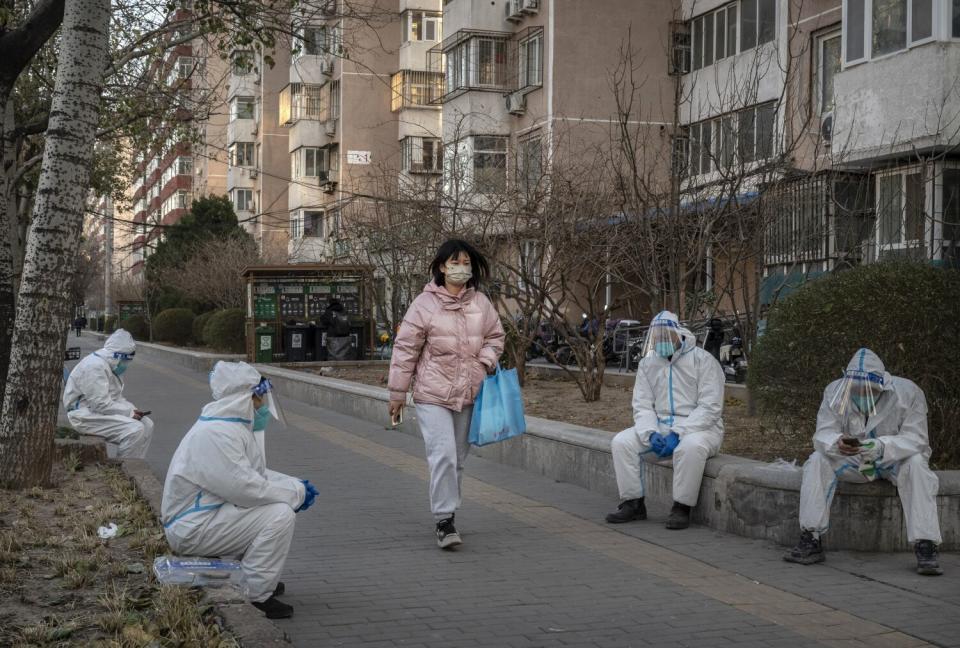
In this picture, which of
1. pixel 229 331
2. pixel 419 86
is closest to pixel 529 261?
pixel 229 331

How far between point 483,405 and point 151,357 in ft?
115

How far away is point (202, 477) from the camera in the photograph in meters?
5.45

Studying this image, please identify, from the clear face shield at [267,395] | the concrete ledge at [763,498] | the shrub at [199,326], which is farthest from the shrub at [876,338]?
the shrub at [199,326]

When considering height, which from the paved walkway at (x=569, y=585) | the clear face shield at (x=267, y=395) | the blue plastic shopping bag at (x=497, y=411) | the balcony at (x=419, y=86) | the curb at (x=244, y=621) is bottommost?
the paved walkway at (x=569, y=585)

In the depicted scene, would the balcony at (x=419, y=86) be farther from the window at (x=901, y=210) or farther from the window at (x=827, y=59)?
the window at (x=901, y=210)

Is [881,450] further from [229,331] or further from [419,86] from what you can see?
[419,86]

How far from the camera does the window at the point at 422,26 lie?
156ft

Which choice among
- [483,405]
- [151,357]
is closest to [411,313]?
[483,405]

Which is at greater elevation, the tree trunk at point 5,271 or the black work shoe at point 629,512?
the tree trunk at point 5,271

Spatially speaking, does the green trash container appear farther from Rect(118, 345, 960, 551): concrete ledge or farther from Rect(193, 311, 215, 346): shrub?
Rect(118, 345, 960, 551): concrete ledge

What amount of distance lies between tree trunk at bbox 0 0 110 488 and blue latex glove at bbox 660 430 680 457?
4.60 m

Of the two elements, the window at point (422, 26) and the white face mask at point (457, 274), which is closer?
the white face mask at point (457, 274)

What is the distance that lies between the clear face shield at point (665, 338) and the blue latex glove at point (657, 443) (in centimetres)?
59

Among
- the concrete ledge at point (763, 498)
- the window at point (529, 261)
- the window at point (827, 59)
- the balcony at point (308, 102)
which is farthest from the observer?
the balcony at point (308, 102)
